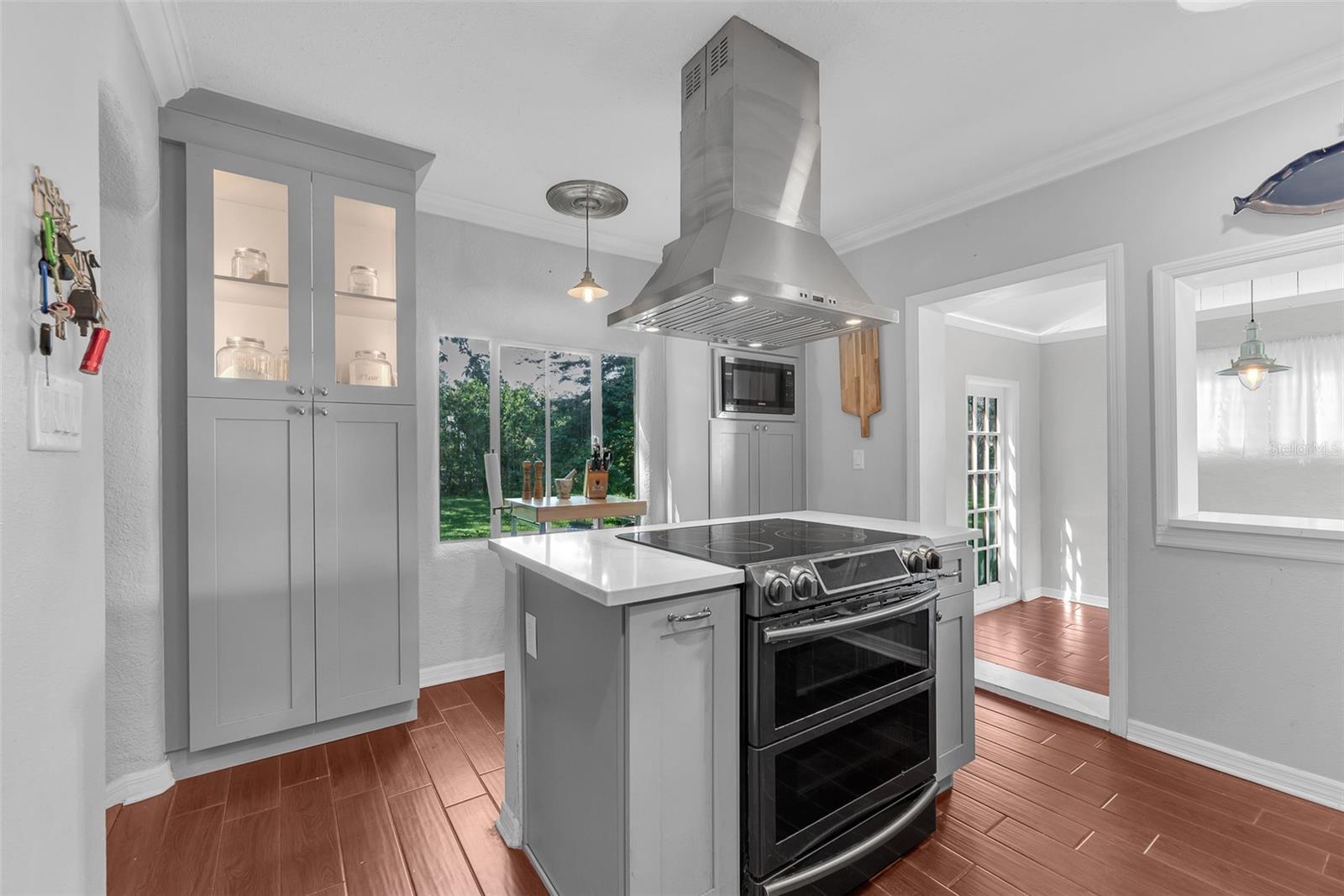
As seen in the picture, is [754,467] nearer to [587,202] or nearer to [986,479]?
[587,202]

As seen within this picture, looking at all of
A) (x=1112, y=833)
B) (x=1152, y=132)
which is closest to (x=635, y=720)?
(x=1112, y=833)

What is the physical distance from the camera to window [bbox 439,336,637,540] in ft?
11.1

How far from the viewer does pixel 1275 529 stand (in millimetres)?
2246

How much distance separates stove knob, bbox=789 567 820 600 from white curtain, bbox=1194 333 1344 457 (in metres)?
3.49

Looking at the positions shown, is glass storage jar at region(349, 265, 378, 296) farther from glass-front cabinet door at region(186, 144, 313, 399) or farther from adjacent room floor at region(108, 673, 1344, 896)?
adjacent room floor at region(108, 673, 1344, 896)

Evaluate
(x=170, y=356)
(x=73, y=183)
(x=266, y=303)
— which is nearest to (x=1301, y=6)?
(x=73, y=183)

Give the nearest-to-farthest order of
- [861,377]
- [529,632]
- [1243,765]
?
[529,632] → [1243,765] → [861,377]

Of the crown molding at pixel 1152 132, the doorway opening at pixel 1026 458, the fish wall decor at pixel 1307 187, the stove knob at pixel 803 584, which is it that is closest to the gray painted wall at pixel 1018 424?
the doorway opening at pixel 1026 458

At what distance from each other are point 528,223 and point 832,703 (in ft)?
9.82

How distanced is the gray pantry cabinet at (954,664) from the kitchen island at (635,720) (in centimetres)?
101

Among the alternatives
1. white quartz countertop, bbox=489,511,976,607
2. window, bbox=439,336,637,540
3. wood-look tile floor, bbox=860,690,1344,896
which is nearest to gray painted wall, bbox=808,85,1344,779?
wood-look tile floor, bbox=860,690,1344,896

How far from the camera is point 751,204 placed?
6.63ft

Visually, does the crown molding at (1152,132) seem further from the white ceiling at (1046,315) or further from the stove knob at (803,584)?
the stove knob at (803,584)

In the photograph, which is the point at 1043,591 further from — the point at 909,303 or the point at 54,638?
the point at 54,638
